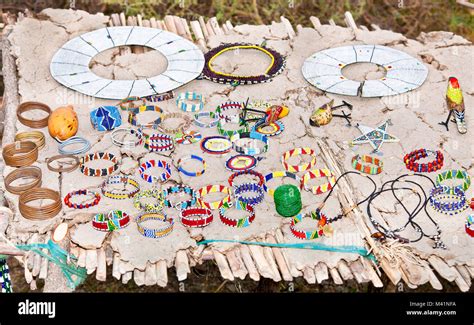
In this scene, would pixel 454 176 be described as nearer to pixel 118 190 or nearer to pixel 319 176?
pixel 319 176

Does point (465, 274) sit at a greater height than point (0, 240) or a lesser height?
greater

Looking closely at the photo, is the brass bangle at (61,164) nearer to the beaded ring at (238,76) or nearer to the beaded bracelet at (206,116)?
the beaded bracelet at (206,116)

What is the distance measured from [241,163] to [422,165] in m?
1.78

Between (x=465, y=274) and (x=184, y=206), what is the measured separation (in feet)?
8.50

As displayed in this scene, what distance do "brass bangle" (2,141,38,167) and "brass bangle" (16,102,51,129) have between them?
15.9 inches

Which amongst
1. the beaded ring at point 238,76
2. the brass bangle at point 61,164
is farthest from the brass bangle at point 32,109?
the beaded ring at point 238,76

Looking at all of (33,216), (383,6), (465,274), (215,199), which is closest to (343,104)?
(215,199)

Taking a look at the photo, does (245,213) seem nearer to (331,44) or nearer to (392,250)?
(392,250)

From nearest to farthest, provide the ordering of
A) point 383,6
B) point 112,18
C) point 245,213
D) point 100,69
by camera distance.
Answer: point 245,213 → point 100,69 → point 112,18 → point 383,6

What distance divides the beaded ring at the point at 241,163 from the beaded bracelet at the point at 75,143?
1.48 m

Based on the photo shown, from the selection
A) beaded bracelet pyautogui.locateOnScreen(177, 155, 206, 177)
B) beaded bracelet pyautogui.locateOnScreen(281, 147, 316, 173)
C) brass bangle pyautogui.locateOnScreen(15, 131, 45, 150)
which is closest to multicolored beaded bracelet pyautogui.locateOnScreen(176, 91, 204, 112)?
beaded bracelet pyautogui.locateOnScreen(177, 155, 206, 177)

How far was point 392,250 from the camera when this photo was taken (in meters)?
7.97

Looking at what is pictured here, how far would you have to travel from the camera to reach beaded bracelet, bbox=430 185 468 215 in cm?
839

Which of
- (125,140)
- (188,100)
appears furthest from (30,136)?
(188,100)
